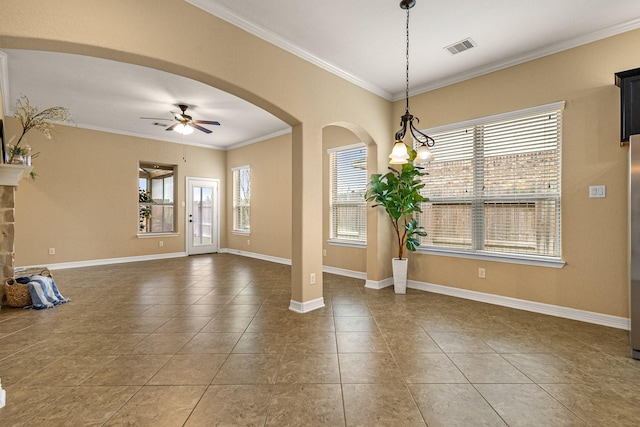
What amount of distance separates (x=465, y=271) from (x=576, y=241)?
1292 millimetres

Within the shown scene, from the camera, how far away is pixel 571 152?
338 centimetres

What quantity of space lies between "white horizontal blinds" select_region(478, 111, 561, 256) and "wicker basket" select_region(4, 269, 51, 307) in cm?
611

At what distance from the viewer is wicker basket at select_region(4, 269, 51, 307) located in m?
3.75

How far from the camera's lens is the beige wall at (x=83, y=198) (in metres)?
5.92

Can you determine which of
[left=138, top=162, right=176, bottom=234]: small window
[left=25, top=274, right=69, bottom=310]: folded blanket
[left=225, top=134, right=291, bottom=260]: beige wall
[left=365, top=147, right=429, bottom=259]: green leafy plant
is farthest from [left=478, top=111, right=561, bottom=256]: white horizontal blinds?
[left=138, top=162, right=176, bottom=234]: small window

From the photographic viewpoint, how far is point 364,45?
3.46 m

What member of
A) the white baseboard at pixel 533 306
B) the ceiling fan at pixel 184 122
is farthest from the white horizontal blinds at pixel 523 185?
the ceiling fan at pixel 184 122

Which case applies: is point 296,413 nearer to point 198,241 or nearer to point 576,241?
point 576,241

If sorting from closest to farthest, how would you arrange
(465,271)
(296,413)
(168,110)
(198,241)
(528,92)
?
(296,413) → (528,92) → (465,271) → (168,110) → (198,241)

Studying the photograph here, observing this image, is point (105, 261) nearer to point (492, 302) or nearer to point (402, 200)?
point (402, 200)

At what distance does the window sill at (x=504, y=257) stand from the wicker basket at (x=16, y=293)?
5.45 m

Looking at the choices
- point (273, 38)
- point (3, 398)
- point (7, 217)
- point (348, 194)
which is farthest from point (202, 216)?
point (3, 398)

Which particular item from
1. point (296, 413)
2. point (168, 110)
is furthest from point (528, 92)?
point (168, 110)

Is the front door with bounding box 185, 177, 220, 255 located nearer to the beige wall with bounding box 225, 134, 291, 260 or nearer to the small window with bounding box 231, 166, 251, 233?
the small window with bounding box 231, 166, 251, 233
